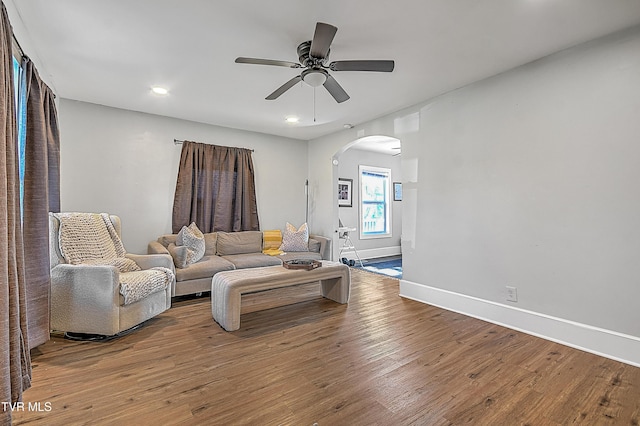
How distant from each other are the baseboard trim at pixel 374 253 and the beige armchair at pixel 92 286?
4.11m

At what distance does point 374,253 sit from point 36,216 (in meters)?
5.97

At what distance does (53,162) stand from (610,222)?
16.5 feet

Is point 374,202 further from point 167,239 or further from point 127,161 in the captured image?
point 127,161

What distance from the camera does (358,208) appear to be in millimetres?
6840

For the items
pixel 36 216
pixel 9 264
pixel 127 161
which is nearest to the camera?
pixel 9 264

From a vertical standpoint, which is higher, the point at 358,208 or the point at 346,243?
the point at 358,208

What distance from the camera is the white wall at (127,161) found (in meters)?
3.87

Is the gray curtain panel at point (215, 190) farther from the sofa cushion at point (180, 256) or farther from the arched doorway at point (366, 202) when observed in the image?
the arched doorway at point (366, 202)

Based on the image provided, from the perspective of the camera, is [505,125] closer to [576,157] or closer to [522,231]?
[576,157]

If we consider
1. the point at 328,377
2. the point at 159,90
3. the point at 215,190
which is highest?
the point at 159,90

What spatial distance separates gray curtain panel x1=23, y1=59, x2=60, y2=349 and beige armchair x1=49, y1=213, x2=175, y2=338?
0.41ft

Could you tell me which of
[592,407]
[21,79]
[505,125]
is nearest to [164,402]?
[592,407]

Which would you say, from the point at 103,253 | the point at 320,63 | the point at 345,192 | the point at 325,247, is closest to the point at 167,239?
the point at 103,253

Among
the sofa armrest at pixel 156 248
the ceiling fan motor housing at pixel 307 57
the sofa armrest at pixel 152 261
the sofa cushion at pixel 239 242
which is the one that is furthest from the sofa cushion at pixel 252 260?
the ceiling fan motor housing at pixel 307 57
